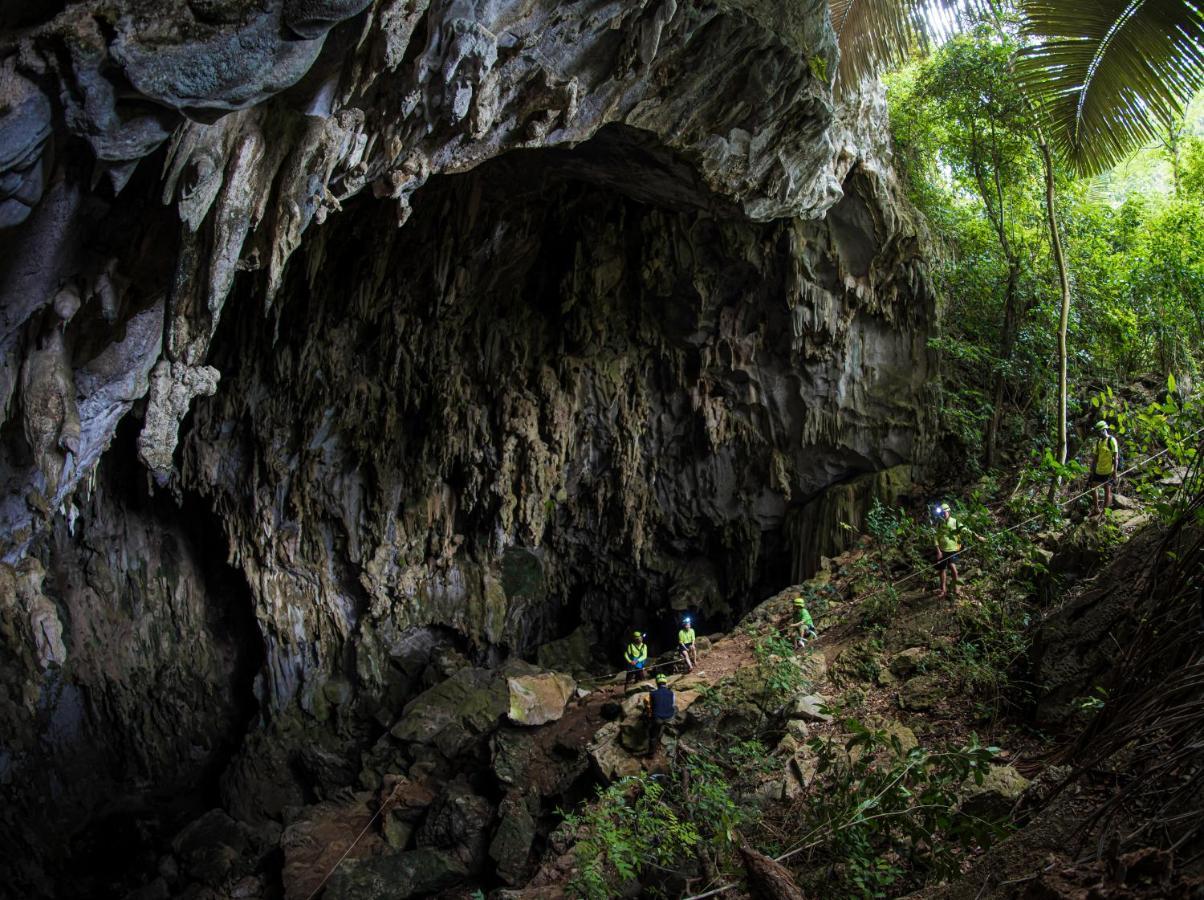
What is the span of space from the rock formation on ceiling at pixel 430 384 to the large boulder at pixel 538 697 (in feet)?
6.06

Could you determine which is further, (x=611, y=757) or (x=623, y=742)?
(x=623, y=742)

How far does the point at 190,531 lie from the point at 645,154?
8.65 meters

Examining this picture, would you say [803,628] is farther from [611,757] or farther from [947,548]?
[611,757]

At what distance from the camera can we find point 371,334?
35.0ft

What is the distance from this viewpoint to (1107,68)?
500 centimetres

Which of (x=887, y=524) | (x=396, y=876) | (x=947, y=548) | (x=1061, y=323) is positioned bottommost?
(x=396, y=876)

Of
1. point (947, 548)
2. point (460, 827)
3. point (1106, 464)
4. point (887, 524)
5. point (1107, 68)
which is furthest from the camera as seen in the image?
point (887, 524)

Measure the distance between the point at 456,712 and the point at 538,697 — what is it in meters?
1.36

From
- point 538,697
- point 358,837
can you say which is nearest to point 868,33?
point 538,697

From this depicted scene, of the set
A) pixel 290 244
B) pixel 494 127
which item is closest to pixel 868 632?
pixel 494 127

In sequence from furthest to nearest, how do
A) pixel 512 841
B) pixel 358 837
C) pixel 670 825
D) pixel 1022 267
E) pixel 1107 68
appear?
pixel 1022 267 < pixel 358 837 < pixel 512 841 < pixel 670 825 < pixel 1107 68

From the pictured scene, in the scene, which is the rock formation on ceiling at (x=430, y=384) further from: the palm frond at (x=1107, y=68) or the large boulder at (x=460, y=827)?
the large boulder at (x=460, y=827)

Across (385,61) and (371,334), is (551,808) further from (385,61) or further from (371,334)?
(385,61)

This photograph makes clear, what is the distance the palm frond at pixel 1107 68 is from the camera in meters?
4.46
